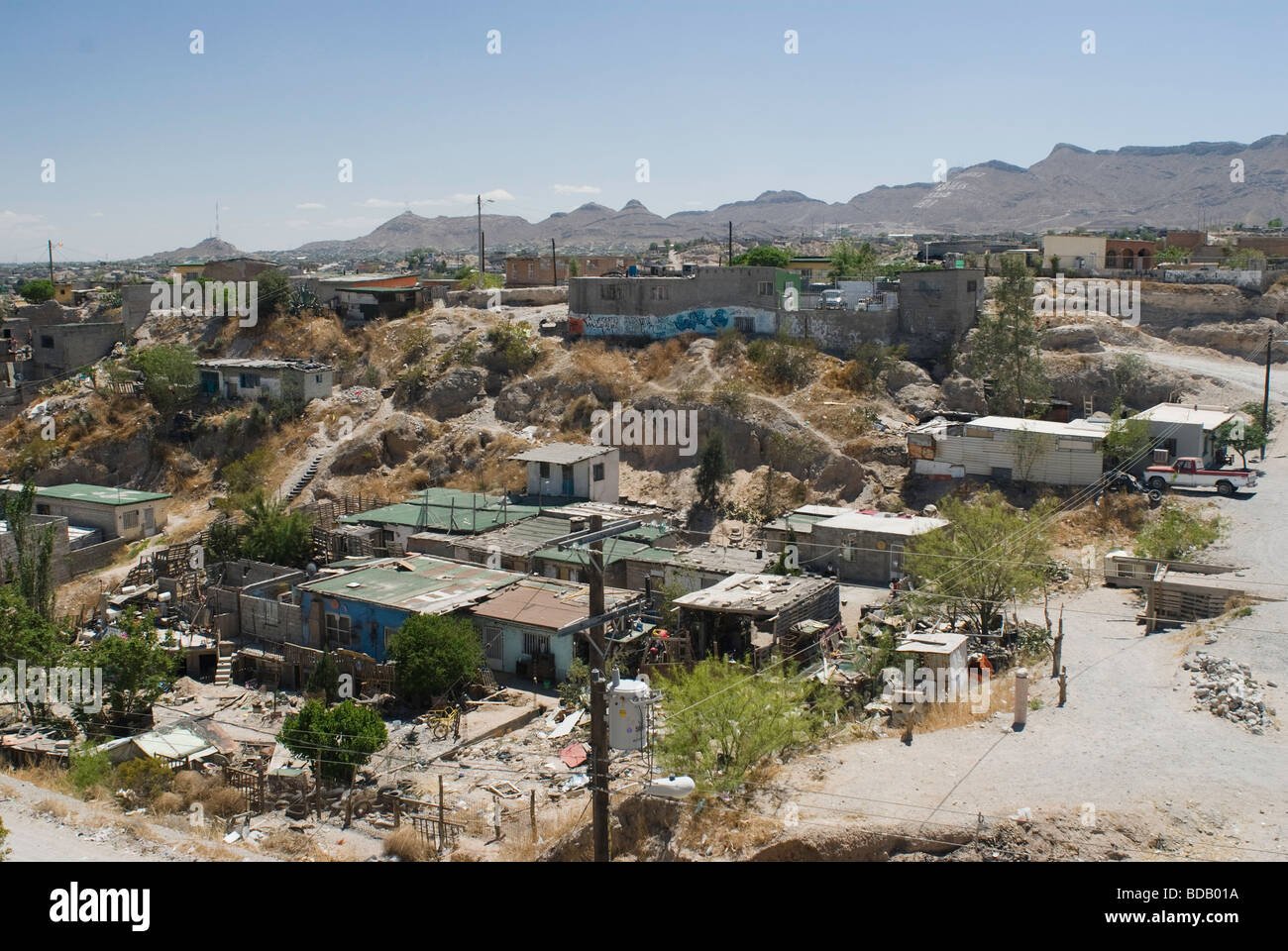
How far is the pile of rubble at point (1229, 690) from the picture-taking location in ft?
46.5

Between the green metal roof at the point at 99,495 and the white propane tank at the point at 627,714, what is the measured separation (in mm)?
27465

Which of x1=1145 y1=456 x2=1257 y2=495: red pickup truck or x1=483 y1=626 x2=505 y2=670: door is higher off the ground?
x1=1145 y1=456 x2=1257 y2=495: red pickup truck

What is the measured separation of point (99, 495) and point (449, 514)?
12.6 m

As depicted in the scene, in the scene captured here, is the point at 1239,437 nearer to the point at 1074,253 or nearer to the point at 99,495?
the point at 1074,253

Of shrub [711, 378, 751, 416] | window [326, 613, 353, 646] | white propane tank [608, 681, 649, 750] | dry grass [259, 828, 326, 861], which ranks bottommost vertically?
dry grass [259, 828, 326, 861]

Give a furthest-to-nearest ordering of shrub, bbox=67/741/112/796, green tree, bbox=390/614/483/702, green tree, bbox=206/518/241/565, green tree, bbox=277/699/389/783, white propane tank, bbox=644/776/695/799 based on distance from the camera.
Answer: green tree, bbox=206/518/241/565, green tree, bbox=390/614/483/702, green tree, bbox=277/699/389/783, shrub, bbox=67/741/112/796, white propane tank, bbox=644/776/695/799

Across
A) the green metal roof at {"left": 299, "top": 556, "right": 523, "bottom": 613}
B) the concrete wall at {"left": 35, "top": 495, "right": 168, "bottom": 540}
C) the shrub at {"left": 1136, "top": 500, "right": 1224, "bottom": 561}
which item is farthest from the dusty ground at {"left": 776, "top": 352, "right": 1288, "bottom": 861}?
the concrete wall at {"left": 35, "top": 495, "right": 168, "bottom": 540}

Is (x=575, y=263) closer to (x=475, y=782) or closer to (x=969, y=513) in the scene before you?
(x=969, y=513)

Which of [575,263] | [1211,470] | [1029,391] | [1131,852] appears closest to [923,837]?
[1131,852]

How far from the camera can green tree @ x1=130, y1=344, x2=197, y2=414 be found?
41.8 meters

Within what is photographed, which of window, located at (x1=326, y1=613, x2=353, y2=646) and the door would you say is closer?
the door

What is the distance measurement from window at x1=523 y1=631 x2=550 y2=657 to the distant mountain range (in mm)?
120155

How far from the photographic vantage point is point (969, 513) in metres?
22.7

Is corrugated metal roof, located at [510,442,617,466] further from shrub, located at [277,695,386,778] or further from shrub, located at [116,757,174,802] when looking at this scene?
shrub, located at [116,757,174,802]
